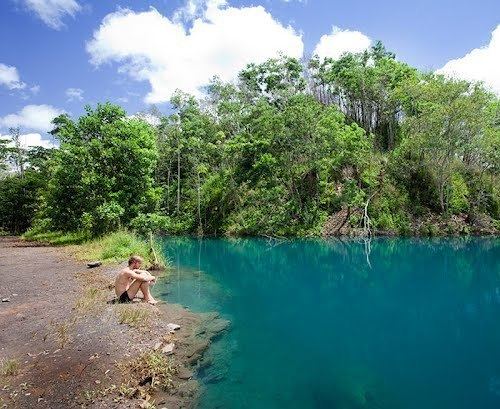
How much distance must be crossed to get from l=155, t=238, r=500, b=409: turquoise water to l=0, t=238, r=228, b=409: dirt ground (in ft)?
2.65

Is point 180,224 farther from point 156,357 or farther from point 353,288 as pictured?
point 156,357

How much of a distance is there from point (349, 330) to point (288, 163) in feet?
103

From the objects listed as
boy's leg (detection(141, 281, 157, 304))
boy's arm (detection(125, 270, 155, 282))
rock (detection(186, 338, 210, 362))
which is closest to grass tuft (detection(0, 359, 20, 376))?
rock (detection(186, 338, 210, 362))

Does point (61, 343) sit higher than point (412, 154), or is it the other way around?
point (412, 154)

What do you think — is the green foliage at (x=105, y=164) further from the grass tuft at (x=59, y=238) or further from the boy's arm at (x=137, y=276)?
the boy's arm at (x=137, y=276)

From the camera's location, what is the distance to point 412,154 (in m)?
43.8

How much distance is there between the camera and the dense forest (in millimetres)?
28828

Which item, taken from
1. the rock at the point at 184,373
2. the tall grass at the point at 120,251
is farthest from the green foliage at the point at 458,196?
the rock at the point at 184,373

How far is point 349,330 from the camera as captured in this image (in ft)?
41.2

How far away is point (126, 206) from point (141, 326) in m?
18.7

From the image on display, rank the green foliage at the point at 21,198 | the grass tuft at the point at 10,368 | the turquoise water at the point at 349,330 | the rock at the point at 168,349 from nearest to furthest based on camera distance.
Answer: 1. the grass tuft at the point at 10,368
2. the turquoise water at the point at 349,330
3. the rock at the point at 168,349
4. the green foliage at the point at 21,198

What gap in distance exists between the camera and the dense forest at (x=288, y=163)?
28828mm

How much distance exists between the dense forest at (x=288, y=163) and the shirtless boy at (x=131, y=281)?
49.3 feet

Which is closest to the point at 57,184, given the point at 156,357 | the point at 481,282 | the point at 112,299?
the point at 112,299
